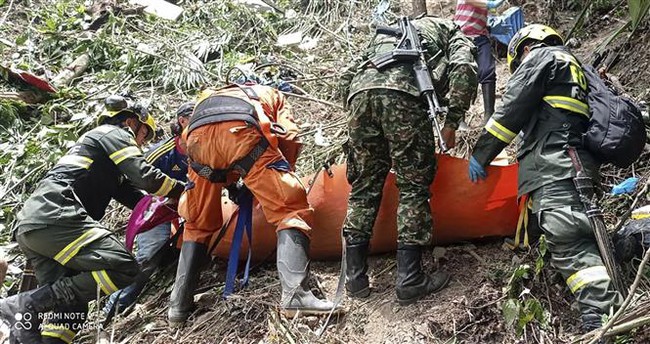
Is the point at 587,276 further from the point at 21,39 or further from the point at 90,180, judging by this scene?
the point at 21,39

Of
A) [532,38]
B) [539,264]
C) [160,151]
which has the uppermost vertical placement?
[532,38]

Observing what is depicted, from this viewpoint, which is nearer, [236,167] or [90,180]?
[236,167]

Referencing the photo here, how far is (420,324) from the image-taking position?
309 cm

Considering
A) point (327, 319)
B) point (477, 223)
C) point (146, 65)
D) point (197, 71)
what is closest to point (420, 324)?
point (327, 319)

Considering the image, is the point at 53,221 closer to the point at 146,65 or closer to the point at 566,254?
the point at 566,254

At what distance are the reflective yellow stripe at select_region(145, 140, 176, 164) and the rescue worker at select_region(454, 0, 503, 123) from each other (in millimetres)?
2316

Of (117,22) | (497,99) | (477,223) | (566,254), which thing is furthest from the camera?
(117,22)

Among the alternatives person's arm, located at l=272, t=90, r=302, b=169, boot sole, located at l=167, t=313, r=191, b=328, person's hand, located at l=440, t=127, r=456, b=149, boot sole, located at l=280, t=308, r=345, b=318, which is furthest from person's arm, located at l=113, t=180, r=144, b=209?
person's hand, located at l=440, t=127, r=456, b=149

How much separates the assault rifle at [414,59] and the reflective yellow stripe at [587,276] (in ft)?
2.87

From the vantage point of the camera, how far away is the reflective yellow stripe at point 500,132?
3.17 m

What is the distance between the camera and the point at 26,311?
3592 millimetres

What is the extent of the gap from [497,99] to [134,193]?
10.2ft

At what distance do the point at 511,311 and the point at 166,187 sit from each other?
2.17m

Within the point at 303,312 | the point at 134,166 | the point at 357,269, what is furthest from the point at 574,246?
the point at 134,166
